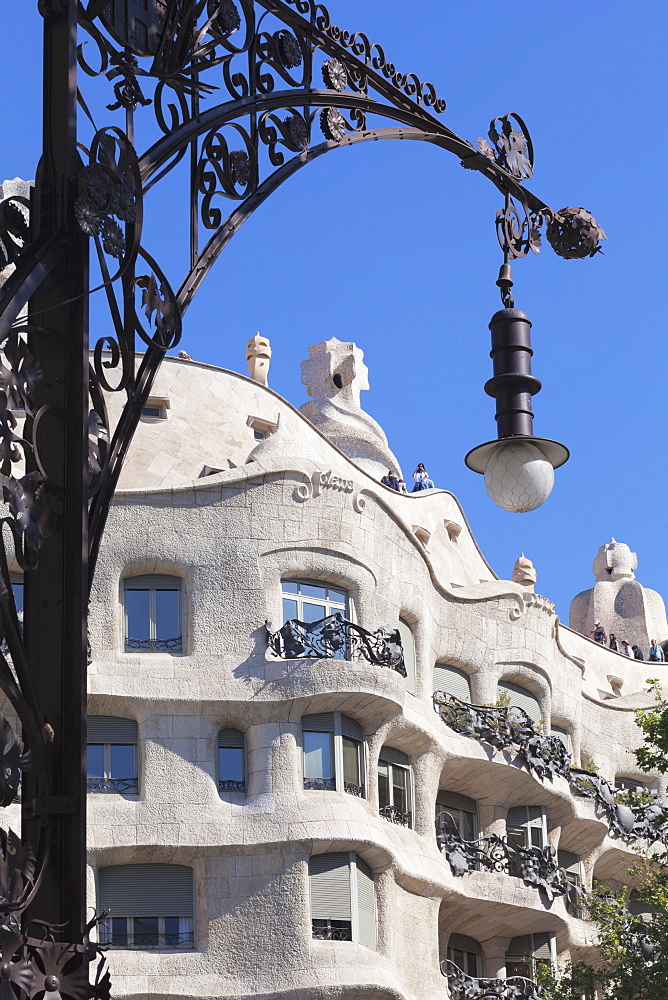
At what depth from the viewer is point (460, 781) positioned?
1356 inches

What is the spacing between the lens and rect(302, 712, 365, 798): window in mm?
29453

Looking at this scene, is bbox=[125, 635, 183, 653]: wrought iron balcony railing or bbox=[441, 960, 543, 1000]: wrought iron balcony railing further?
bbox=[441, 960, 543, 1000]: wrought iron balcony railing

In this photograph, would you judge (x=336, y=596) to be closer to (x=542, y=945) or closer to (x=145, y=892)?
(x=145, y=892)

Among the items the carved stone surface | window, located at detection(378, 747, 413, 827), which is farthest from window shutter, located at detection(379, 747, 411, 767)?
the carved stone surface

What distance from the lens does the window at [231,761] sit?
2920cm

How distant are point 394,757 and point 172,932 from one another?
5555 mm

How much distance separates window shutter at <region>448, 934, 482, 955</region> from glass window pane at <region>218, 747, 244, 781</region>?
7.04m

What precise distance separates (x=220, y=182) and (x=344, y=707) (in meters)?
23.6

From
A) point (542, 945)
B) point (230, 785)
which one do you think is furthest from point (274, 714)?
point (542, 945)

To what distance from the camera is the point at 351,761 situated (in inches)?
1184

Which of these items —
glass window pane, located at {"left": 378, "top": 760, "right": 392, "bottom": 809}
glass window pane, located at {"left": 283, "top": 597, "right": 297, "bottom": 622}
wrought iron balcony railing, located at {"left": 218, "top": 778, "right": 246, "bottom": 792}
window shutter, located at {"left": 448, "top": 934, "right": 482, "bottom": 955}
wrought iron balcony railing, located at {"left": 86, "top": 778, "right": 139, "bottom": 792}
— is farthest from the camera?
window shutter, located at {"left": 448, "top": 934, "right": 482, "bottom": 955}

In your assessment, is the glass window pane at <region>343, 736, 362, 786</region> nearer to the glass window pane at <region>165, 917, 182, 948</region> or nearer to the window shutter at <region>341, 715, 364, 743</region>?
the window shutter at <region>341, 715, 364, 743</region>

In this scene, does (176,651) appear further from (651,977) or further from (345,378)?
(345,378)

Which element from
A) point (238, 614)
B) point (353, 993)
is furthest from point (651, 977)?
point (238, 614)
